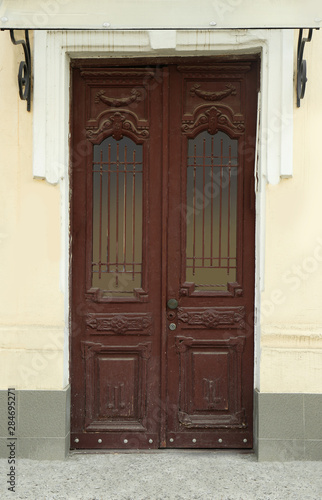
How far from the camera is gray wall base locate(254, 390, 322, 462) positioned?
425 centimetres

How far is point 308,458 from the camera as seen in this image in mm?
4262

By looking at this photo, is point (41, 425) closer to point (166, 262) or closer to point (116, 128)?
point (166, 262)

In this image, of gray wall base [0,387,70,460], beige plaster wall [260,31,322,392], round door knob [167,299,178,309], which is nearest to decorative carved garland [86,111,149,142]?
beige plaster wall [260,31,322,392]

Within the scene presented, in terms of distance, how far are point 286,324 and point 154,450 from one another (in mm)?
1548

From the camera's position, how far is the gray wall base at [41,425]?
4.30 meters

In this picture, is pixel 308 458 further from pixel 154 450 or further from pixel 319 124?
pixel 319 124

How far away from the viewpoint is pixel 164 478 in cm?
397

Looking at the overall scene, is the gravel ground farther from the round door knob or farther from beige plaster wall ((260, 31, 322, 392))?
the round door knob

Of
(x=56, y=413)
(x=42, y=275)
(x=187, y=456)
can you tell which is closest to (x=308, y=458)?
(x=187, y=456)

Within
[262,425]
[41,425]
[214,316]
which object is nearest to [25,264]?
[41,425]

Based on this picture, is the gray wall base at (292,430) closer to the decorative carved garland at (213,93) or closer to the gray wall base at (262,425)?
the gray wall base at (262,425)

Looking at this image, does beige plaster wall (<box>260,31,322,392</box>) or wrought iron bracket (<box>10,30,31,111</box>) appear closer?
wrought iron bracket (<box>10,30,31,111</box>)

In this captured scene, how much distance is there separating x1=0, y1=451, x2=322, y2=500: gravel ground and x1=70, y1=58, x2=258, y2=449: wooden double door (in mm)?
227
